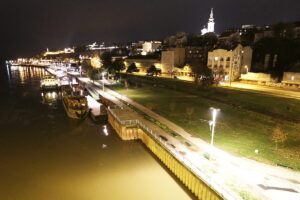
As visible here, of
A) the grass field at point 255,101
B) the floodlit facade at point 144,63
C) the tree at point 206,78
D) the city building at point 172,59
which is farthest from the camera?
the floodlit facade at point 144,63

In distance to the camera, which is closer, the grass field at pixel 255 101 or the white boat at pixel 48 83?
the grass field at pixel 255 101

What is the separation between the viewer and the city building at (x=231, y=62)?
75.8m

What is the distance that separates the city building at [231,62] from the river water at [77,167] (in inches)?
2027

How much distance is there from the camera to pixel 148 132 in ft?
99.3

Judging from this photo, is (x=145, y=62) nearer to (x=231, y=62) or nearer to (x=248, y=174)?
(x=231, y=62)

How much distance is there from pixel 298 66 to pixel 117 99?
52.6 meters

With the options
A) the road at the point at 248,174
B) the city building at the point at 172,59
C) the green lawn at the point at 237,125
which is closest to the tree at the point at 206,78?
the green lawn at the point at 237,125

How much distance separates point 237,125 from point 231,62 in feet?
153

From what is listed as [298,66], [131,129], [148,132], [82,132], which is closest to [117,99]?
[82,132]

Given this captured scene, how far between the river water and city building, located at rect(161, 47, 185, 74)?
64740mm

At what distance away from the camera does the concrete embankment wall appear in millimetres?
18812

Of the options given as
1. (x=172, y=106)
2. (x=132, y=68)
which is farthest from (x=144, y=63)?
(x=172, y=106)

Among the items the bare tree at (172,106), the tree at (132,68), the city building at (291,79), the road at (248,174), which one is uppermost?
the tree at (132,68)

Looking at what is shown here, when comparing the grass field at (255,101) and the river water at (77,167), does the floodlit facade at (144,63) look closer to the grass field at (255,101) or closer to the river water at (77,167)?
the grass field at (255,101)
